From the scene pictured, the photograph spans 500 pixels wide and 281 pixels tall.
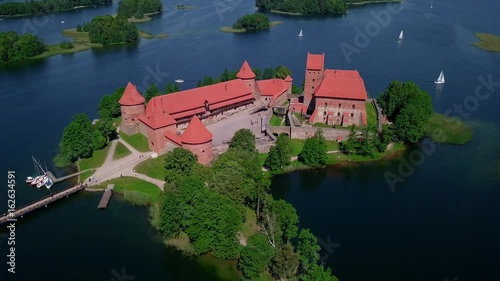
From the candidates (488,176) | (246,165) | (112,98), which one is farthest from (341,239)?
(112,98)

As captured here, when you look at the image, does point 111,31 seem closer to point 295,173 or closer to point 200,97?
point 200,97

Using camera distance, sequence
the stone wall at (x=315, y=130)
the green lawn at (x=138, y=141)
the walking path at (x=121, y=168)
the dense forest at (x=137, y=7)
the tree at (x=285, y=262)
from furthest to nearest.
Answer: the dense forest at (x=137, y=7) < the stone wall at (x=315, y=130) < the green lawn at (x=138, y=141) < the walking path at (x=121, y=168) < the tree at (x=285, y=262)

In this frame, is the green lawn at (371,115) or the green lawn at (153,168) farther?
the green lawn at (371,115)

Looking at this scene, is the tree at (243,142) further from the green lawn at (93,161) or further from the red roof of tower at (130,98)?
the green lawn at (93,161)

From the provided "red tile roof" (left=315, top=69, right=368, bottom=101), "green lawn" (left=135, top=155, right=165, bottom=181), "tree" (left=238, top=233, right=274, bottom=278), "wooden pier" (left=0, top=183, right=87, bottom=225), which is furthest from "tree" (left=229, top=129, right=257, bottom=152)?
"wooden pier" (left=0, top=183, right=87, bottom=225)

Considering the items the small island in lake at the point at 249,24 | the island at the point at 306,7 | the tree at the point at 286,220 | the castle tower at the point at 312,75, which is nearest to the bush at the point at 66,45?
the small island in lake at the point at 249,24
